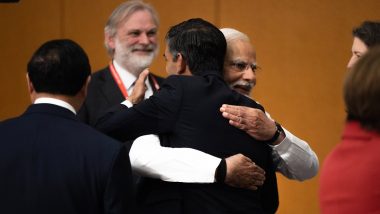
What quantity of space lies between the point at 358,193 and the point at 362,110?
7.3 inches

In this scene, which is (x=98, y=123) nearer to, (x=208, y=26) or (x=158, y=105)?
(x=158, y=105)

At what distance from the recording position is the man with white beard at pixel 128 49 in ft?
12.1

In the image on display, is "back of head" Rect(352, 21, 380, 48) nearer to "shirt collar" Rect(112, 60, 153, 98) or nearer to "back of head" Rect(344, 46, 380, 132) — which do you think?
"back of head" Rect(344, 46, 380, 132)

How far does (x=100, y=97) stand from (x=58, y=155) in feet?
4.65

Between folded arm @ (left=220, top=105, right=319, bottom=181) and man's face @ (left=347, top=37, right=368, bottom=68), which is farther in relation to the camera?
man's face @ (left=347, top=37, right=368, bottom=68)

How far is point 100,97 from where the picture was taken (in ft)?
11.8

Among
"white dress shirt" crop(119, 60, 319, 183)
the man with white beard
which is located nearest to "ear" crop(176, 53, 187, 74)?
"white dress shirt" crop(119, 60, 319, 183)

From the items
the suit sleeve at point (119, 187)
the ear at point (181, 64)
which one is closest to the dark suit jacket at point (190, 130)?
the ear at point (181, 64)

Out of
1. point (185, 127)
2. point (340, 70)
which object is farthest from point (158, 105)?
point (340, 70)

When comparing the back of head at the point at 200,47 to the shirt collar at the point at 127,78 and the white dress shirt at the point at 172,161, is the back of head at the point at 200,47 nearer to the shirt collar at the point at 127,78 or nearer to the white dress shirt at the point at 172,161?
the white dress shirt at the point at 172,161

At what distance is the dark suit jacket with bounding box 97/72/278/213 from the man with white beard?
3.91 ft

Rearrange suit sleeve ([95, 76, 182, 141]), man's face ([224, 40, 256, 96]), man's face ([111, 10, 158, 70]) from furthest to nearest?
man's face ([111, 10, 158, 70]) → man's face ([224, 40, 256, 96]) → suit sleeve ([95, 76, 182, 141])

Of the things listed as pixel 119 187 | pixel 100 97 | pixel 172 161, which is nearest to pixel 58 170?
pixel 119 187

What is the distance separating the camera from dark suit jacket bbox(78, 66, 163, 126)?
3.46 meters
